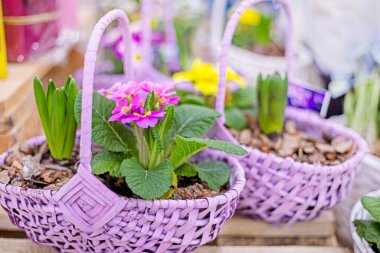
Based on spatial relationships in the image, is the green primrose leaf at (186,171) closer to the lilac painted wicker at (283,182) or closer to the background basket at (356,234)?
the lilac painted wicker at (283,182)

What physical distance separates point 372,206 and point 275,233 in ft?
0.61

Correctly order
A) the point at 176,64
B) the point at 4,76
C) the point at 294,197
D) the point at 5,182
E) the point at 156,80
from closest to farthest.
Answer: the point at 5,182 < the point at 294,197 < the point at 4,76 < the point at 156,80 < the point at 176,64

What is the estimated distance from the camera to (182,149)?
0.70 metres

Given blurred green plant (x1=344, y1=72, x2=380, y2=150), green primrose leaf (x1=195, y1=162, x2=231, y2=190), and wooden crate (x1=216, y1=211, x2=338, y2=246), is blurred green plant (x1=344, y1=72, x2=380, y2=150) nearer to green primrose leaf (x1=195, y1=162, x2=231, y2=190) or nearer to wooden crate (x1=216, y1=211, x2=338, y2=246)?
wooden crate (x1=216, y1=211, x2=338, y2=246)

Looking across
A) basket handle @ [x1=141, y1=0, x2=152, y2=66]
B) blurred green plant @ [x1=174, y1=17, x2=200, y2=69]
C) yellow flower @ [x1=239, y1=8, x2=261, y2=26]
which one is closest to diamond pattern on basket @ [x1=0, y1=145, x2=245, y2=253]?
basket handle @ [x1=141, y1=0, x2=152, y2=66]

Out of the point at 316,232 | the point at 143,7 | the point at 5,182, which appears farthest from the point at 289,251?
the point at 143,7

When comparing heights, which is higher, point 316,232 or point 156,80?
point 156,80

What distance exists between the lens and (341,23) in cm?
143

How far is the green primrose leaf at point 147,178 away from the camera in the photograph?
2.02 ft

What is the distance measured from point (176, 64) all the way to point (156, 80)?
0.23 meters

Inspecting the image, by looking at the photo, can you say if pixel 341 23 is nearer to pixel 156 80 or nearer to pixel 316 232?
pixel 156 80

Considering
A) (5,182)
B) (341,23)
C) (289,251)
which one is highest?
(341,23)

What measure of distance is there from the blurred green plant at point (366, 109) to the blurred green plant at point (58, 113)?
70 centimetres

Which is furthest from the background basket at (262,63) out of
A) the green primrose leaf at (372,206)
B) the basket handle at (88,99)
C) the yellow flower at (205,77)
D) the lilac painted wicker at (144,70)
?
the basket handle at (88,99)
